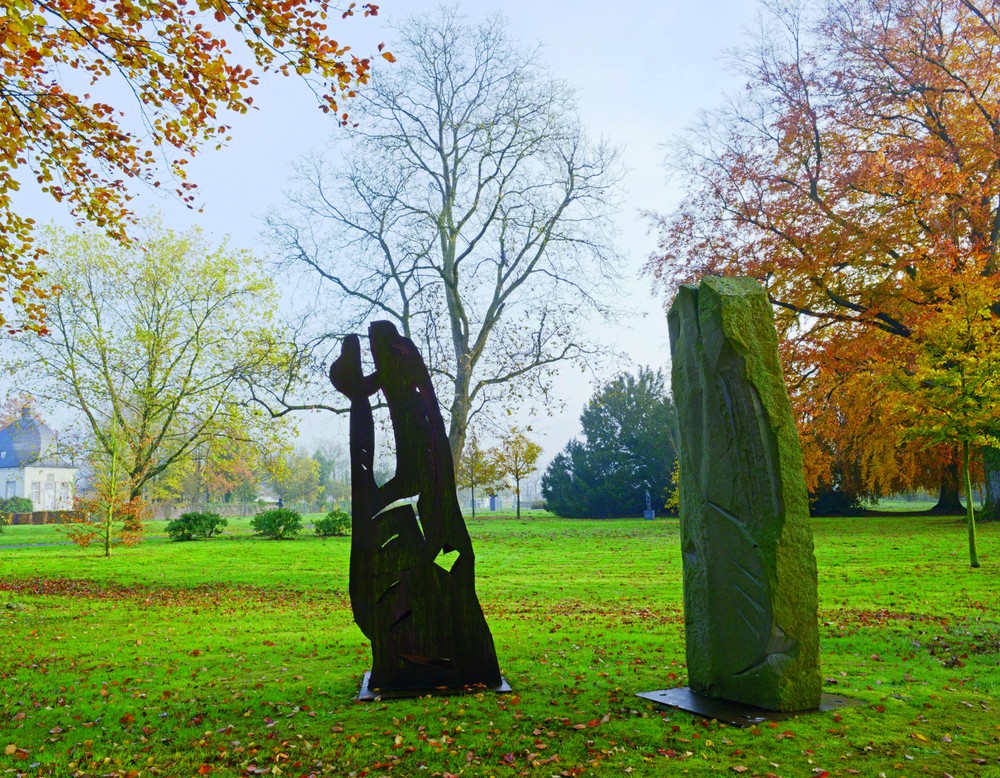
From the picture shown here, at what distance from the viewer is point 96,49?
24.9ft

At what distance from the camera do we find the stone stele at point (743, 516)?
5086mm

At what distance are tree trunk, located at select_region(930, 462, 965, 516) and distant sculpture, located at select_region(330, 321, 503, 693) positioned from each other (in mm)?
27812

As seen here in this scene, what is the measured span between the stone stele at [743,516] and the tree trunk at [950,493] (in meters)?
27.3

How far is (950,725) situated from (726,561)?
1.70 metres

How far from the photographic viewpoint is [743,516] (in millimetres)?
5223

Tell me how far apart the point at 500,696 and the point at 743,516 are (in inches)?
95.3

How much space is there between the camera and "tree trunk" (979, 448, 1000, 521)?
23.6m

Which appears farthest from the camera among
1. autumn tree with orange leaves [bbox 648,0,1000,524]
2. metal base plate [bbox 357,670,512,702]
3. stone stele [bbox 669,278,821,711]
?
autumn tree with orange leaves [bbox 648,0,1000,524]

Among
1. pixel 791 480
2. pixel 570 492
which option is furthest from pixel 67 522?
pixel 570 492

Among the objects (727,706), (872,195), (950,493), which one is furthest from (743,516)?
(950,493)

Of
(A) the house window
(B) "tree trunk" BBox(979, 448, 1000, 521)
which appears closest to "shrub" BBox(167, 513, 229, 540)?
(B) "tree trunk" BBox(979, 448, 1000, 521)

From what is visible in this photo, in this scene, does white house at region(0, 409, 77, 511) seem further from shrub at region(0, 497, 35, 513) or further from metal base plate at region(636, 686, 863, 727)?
metal base plate at region(636, 686, 863, 727)

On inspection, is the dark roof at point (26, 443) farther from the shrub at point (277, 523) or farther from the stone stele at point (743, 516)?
the stone stele at point (743, 516)

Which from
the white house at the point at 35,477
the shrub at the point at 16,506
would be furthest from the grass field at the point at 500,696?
the white house at the point at 35,477
